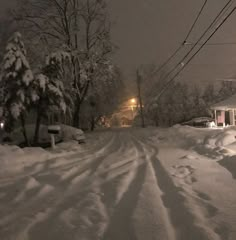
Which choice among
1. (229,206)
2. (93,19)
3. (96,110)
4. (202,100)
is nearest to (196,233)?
(229,206)

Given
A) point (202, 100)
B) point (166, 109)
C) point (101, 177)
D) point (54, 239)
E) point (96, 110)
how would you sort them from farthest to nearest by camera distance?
point (202, 100) < point (166, 109) < point (96, 110) < point (101, 177) < point (54, 239)

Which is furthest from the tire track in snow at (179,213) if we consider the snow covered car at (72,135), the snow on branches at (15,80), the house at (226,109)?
the house at (226,109)

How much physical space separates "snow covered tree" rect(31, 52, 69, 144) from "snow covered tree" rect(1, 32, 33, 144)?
570 millimetres

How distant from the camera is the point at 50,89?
2195 cm

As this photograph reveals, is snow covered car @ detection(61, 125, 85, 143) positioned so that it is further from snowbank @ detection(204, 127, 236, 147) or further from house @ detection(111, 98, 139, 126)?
house @ detection(111, 98, 139, 126)

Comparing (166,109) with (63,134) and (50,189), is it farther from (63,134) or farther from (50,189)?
(50,189)

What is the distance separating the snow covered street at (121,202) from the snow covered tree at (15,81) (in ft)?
29.8

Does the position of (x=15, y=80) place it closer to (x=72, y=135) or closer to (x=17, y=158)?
(x=72, y=135)

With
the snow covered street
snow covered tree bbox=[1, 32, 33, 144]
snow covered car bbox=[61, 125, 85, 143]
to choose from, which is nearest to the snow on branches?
snow covered tree bbox=[1, 32, 33, 144]

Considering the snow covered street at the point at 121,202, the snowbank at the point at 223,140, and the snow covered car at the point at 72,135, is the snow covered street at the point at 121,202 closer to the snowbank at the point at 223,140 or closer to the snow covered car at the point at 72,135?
the snowbank at the point at 223,140

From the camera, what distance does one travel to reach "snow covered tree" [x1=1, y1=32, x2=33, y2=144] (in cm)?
2091

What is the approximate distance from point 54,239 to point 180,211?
7.47 ft

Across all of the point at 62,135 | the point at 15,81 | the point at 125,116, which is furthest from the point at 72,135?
the point at 125,116

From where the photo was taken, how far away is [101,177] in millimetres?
10578
